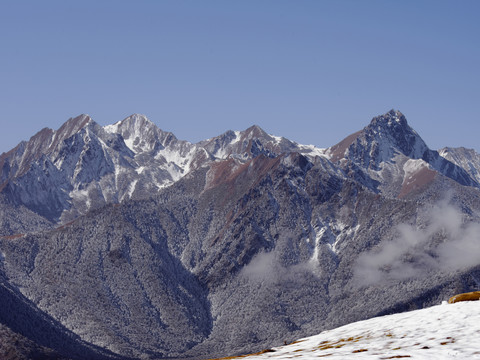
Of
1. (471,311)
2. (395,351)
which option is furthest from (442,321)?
(395,351)

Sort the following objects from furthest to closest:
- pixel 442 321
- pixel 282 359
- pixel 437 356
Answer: pixel 442 321
pixel 282 359
pixel 437 356

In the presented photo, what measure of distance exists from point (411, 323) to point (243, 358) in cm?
1922

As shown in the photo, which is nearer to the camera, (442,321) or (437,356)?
(437,356)

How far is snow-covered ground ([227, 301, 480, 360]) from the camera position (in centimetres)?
6775

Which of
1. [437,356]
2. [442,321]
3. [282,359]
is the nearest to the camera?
[437,356]

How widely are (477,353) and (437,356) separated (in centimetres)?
327

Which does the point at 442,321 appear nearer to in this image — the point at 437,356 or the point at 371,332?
the point at 371,332

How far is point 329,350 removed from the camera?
2911 inches

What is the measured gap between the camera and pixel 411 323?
272 ft

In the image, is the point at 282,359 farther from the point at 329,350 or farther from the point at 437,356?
the point at 437,356

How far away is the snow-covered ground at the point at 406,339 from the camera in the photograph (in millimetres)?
67750

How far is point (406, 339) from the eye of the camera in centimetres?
7500

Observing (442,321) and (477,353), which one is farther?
(442,321)

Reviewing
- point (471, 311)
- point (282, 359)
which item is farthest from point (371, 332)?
point (282, 359)
